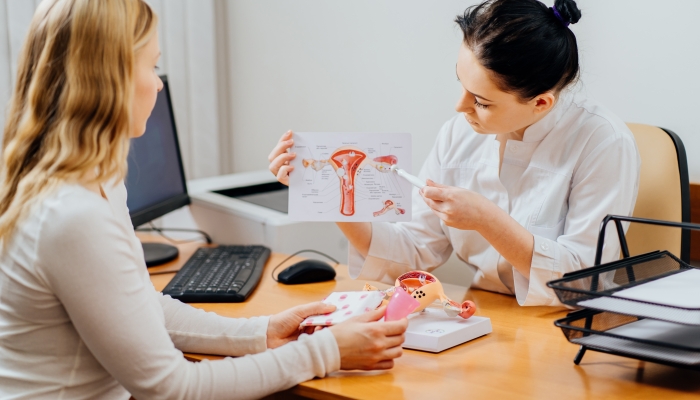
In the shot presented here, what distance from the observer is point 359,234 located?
1.56 metres

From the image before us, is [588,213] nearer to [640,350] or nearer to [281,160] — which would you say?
[640,350]

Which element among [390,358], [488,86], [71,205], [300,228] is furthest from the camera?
[300,228]

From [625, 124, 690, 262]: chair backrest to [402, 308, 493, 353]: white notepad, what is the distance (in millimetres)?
517

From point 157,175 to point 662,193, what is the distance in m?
1.24

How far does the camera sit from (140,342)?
36.4 inches

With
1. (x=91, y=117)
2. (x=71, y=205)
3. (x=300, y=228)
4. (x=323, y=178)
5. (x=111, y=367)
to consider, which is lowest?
(x=300, y=228)

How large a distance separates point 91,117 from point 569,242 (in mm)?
934

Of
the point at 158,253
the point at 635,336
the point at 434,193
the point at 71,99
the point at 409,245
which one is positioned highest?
the point at 71,99

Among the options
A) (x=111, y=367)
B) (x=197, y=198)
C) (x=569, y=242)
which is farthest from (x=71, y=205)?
(x=197, y=198)

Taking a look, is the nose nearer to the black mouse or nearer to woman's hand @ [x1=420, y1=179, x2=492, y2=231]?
woman's hand @ [x1=420, y1=179, x2=492, y2=231]

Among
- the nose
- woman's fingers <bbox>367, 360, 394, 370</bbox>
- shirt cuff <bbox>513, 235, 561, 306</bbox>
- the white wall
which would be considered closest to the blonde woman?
woman's fingers <bbox>367, 360, 394, 370</bbox>

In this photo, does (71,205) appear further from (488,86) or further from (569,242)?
(569,242)

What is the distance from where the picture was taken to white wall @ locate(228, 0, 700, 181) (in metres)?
1.69

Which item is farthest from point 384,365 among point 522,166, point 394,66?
point 394,66
